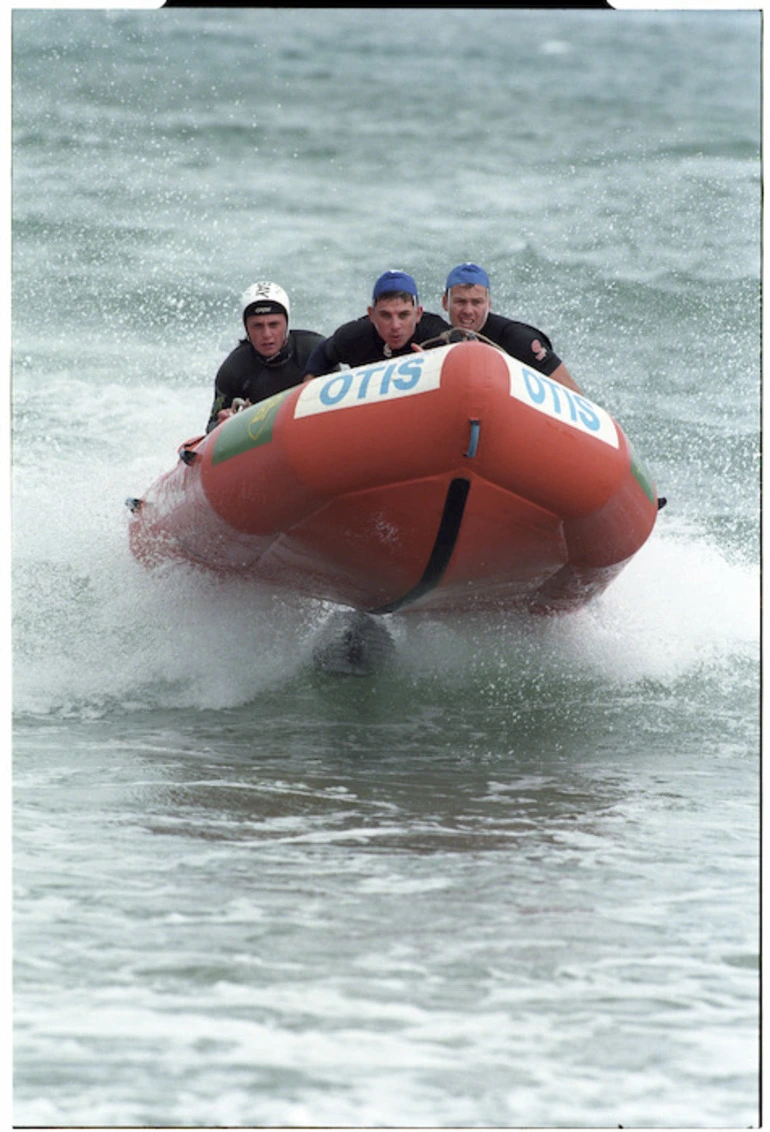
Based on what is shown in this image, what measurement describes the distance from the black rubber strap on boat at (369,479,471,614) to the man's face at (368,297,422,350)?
2.68ft

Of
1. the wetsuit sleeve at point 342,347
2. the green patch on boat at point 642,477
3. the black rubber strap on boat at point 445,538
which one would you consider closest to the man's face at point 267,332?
the wetsuit sleeve at point 342,347

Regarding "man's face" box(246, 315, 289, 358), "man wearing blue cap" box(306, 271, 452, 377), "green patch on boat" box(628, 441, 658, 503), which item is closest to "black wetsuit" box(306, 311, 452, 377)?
"man wearing blue cap" box(306, 271, 452, 377)

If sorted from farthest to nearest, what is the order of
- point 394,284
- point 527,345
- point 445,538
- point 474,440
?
1. point 527,345
2. point 394,284
3. point 445,538
4. point 474,440

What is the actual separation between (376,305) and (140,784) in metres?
1.71

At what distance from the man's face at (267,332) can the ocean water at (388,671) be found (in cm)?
88

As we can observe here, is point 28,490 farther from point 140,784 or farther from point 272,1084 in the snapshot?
point 272,1084

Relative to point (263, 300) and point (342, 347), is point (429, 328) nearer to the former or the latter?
point (342, 347)

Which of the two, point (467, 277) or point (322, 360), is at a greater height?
point (467, 277)

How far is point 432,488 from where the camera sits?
3885 millimetres

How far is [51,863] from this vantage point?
292 centimetres

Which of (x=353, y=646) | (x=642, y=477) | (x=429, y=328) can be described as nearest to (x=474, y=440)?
(x=642, y=477)

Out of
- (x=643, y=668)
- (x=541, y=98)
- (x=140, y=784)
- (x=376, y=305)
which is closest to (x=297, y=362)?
(x=376, y=305)

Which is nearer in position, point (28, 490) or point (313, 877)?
point (313, 877)

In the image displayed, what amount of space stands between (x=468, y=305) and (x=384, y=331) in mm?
269
